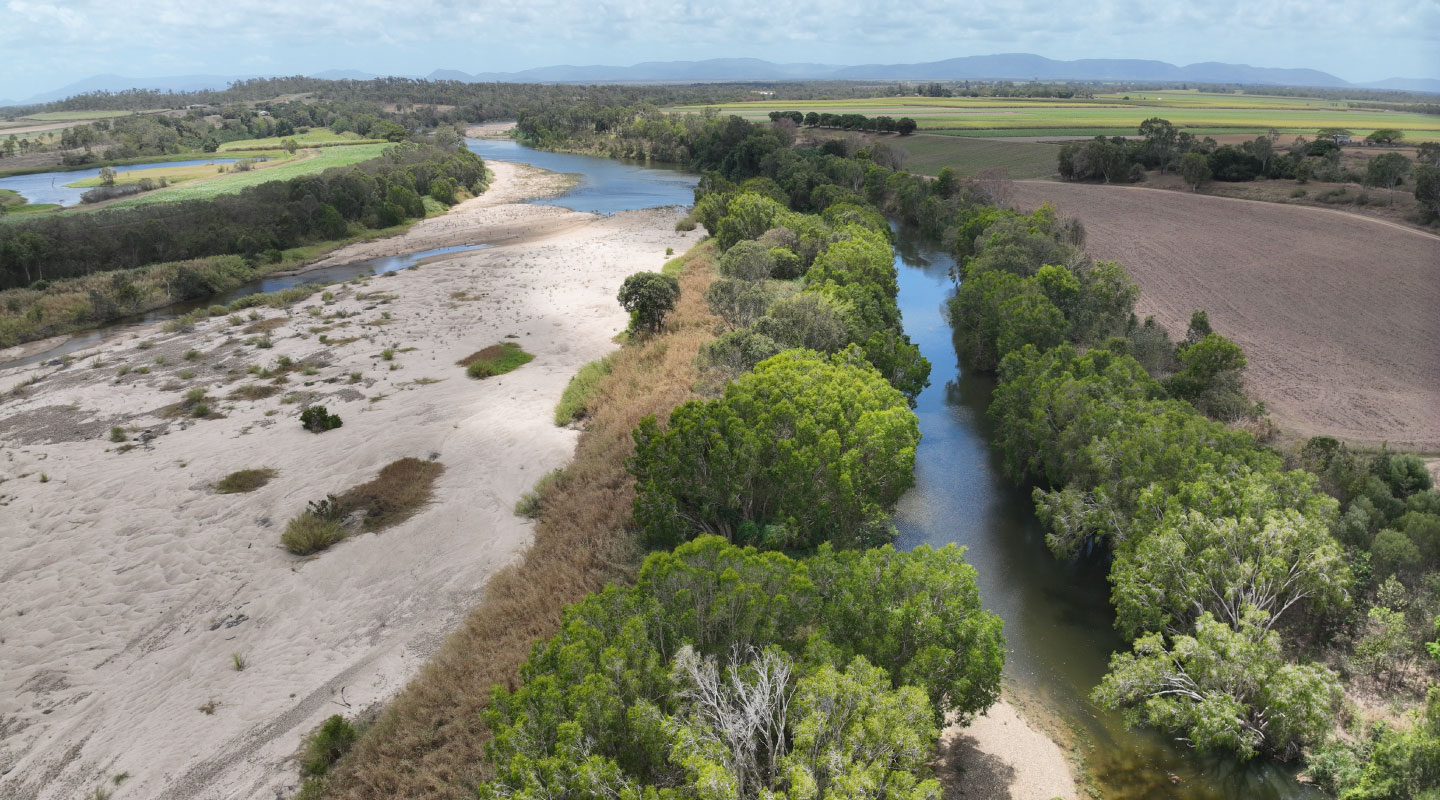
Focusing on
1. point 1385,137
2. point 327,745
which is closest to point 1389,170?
point 1385,137

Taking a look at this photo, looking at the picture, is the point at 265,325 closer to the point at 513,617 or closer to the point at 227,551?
the point at 227,551

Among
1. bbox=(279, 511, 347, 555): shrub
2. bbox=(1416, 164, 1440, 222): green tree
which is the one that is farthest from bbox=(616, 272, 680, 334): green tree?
bbox=(1416, 164, 1440, 222): green tree

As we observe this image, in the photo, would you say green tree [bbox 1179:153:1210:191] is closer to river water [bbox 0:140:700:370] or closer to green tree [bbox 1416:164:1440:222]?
green tree [bbox 1416:164:1440:222]

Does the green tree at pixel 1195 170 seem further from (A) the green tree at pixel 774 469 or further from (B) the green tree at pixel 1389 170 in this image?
(A) the green tree at pixel 774 469

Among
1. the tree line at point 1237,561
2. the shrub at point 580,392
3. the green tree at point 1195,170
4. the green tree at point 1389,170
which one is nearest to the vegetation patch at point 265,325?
the shrub at point 580,392

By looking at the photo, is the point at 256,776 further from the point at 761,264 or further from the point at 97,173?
the point at 97,173

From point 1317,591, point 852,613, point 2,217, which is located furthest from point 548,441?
point 2,217
